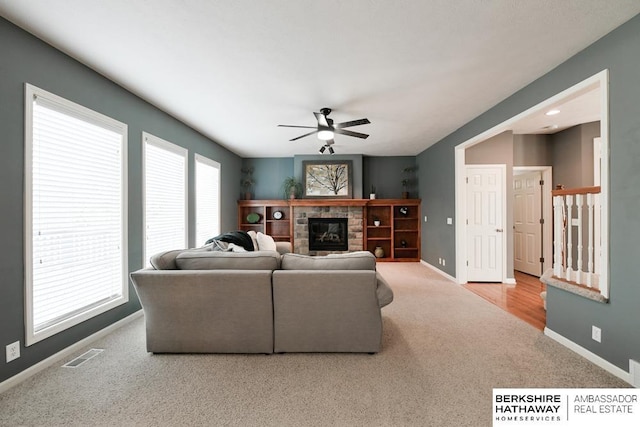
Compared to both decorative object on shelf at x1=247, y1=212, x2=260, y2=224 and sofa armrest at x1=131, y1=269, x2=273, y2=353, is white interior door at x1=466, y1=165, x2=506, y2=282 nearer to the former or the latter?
sofa armrest at x1=131, y1=269, x2=273, y2=353

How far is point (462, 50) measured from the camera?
8.08 ft

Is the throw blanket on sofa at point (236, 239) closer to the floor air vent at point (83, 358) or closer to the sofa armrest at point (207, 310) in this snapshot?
the sofa armrest at point (207, 310)

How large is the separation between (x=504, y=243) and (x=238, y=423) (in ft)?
16.1

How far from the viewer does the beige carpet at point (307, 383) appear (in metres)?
1.71

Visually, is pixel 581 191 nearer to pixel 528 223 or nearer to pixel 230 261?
pixel 230 261

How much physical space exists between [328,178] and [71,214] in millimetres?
5099

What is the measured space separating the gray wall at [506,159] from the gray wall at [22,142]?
208 inches

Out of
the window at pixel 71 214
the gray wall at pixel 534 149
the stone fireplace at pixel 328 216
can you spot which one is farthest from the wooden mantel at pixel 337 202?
the window at pixel 71 214

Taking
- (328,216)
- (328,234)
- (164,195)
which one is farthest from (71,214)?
(328,234)

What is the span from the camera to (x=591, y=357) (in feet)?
7.60

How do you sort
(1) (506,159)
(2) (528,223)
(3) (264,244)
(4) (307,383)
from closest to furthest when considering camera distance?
(4) (307,383) → (3) (264,244) → (1) (506,159) → (2) (528,223)

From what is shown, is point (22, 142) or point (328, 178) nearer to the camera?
point (22, 142)

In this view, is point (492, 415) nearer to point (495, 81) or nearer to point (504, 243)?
point (495, 81)

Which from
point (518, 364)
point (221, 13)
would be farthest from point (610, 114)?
point (221, 13)
